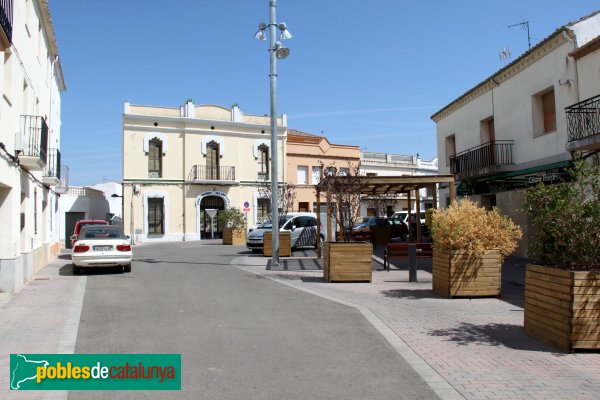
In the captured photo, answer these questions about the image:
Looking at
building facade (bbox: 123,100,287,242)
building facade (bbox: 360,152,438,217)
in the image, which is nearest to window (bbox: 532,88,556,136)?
building facade (bbox: 123,100,287,242)

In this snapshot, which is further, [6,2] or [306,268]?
[306,268]

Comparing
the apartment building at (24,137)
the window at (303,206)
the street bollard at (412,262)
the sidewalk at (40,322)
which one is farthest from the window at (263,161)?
the street bollard at (412,262)

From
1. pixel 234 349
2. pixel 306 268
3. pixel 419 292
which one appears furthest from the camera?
pixel 306 268

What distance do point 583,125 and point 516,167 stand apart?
4.50 m

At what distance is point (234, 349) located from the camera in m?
6.26

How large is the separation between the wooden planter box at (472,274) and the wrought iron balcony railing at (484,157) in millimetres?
10260

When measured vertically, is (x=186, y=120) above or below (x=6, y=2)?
above

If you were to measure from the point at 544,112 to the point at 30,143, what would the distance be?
15.6 metres

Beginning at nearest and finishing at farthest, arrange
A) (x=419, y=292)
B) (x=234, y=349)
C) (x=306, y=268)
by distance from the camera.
→ (x=234, y=349)
(x=419, y=292)
(x=306, y=268)

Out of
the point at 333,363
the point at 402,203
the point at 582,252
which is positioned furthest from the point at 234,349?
the point at 402,203

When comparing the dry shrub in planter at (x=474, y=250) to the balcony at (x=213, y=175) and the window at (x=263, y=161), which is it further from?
the window at (x=263, y=161)

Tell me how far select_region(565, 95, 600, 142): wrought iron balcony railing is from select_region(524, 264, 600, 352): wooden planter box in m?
8.87

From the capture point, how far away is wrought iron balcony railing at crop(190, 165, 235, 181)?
3697 centimetres

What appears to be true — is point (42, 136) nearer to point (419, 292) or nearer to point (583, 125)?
point (419, 292)
